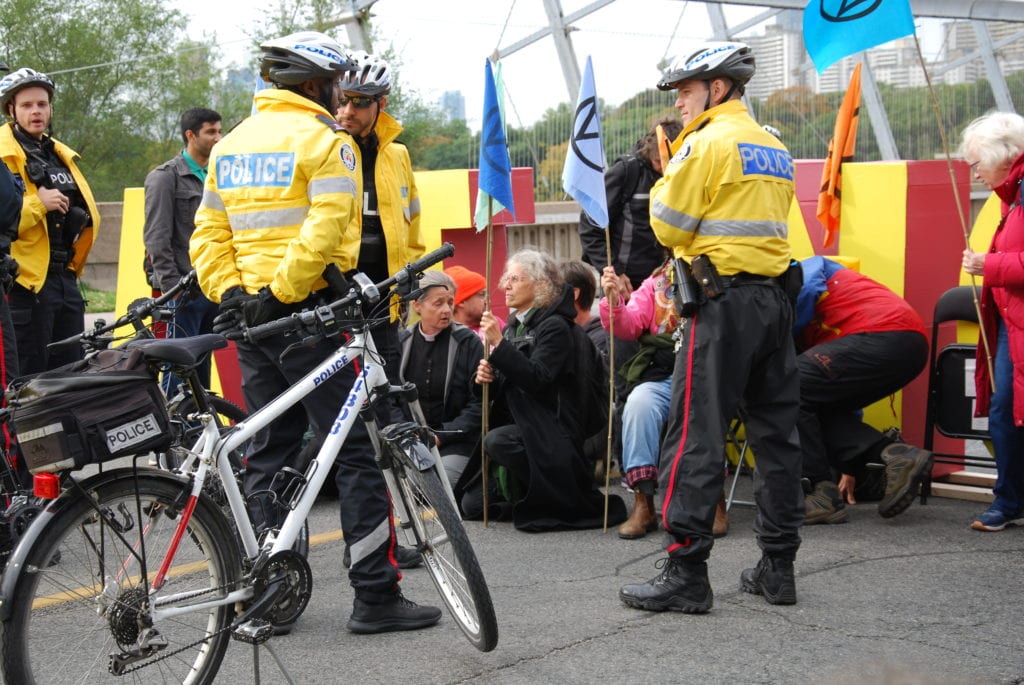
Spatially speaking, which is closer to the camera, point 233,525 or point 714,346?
point 233,525

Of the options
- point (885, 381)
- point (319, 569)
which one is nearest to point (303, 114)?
point (319, 569)

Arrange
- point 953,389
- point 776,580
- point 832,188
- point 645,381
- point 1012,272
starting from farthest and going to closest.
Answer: point 832,188, point 953,389, point 645,381, point 1012,272, point 776,580

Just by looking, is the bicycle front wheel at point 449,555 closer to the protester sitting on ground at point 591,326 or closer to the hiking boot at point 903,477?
the protester sitting on ground at point 591,326

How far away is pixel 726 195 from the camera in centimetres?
460

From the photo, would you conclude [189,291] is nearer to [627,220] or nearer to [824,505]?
[627,220]

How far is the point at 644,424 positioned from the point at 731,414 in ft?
4.44

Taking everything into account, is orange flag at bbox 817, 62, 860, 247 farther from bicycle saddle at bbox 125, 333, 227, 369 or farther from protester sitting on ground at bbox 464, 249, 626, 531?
bicycle saddle at bbox 125, 333, 227, 369

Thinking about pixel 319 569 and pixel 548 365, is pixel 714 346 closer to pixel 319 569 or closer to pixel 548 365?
pixel 548 365

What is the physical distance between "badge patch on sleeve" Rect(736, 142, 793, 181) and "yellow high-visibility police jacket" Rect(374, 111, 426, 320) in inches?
50.4

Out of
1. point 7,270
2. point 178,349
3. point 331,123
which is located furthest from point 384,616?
point 7,270

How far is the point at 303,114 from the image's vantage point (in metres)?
4.39

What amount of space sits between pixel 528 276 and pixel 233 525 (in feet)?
8.43

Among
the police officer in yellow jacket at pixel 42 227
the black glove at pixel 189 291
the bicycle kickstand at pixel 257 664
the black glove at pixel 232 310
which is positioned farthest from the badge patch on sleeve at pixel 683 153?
the police officer in yellow jacket at pixel 42 227

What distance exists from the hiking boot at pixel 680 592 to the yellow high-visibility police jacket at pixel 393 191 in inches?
54.2
